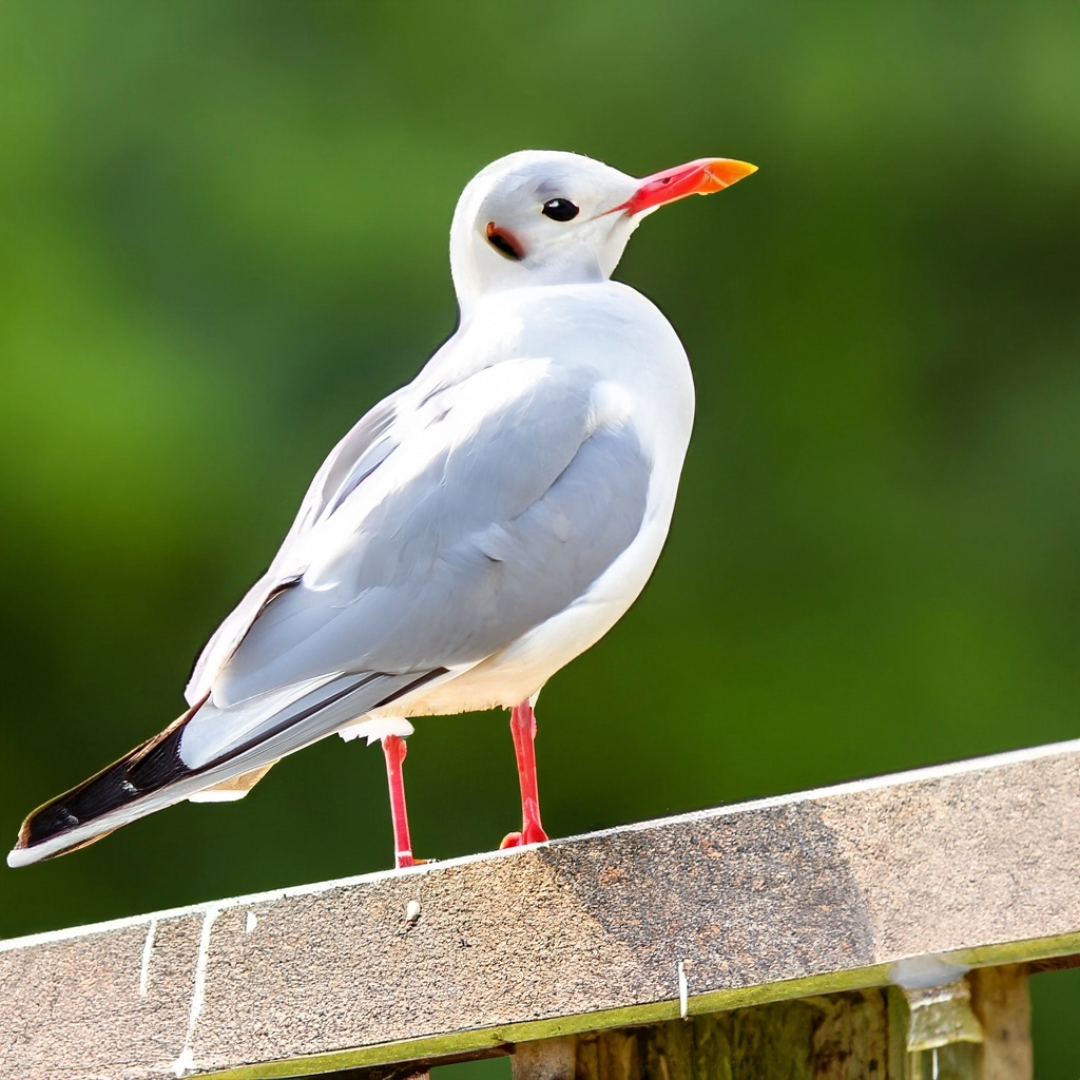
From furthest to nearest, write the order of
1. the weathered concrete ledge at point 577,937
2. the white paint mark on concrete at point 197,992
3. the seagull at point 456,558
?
the seagull at point 456,558, the white paint mark on concrete at point 197,992, the weathered concrete ledge at point 577,937

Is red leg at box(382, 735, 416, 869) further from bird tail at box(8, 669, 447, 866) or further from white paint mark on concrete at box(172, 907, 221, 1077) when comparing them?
white paint mark on concrete at box(172, 907, 221, 1077)

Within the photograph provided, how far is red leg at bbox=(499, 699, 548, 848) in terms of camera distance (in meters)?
2.60

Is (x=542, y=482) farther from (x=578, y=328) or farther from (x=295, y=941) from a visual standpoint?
(x=295, y=941)

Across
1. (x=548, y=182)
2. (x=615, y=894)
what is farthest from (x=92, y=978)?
(x=548, y=182)

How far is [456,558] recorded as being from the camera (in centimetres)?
244

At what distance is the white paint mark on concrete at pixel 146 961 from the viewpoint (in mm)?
2209

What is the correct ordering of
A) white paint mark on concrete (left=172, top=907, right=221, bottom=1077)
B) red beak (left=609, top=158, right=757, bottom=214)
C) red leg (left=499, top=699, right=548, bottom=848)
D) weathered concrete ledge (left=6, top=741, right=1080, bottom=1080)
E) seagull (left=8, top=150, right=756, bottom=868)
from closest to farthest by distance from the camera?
weathered concrete ledge (left=6, top=741, right=1080, bottom=1080) → white paint mark on concrete (left=172, top=907, right=221, bottom=1077) → seagull (left=8, top=150, right=756, bottom=868) → red leg (left=499, top=699, right=548, bottom=848) → red beak (left=609, top=158, right=757, bottom=214)

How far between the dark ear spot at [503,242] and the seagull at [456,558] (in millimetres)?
97

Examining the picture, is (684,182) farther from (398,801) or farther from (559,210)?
(398,801)

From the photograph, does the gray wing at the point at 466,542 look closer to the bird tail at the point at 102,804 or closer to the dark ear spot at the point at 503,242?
the bird tail at the point at 102,804

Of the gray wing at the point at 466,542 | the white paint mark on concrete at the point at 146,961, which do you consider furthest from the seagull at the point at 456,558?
the white paint mark on concrete at the point at 146,961

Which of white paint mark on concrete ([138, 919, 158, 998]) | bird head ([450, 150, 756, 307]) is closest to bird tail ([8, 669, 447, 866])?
white paint mark on concrete ([138, 919, 158, 998])

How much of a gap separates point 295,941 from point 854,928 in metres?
0.61

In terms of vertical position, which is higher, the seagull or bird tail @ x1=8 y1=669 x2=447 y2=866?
the seagull
